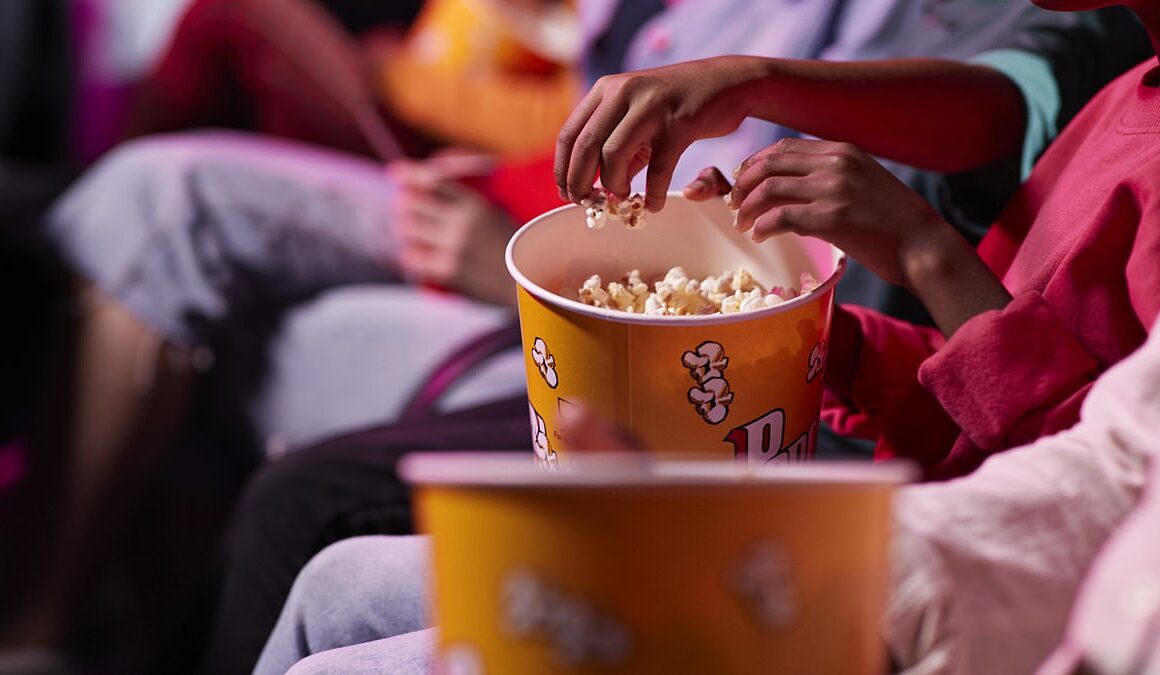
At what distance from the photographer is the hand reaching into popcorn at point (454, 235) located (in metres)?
1.26

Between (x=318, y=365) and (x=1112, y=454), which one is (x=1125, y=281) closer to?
(x=1112, y=454)

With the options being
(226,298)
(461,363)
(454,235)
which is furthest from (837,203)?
(226,298)

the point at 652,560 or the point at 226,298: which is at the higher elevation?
the point at 652,560

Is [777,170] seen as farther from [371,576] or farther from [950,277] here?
[371,576]

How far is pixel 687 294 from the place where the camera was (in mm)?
616

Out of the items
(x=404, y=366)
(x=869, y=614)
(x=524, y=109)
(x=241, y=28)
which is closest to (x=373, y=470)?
(x=404, y=366)

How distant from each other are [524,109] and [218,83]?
44 cm

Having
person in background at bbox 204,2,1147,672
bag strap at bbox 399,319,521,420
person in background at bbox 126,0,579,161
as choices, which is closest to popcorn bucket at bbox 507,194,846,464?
person in background at bbox 204,2,1147,672

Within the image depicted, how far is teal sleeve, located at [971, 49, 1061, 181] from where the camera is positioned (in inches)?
29.4

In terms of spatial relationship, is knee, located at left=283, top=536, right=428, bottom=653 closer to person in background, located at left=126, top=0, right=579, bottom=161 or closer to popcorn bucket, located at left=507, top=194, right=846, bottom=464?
popcorn bucket, located at left=507, top=194, right=846, bottom=464

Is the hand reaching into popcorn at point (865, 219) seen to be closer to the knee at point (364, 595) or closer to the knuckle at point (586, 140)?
the knuckle at point (586, 140)

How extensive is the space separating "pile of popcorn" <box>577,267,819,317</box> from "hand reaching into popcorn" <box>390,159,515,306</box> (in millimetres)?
615

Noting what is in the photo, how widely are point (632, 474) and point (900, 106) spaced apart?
0.45m

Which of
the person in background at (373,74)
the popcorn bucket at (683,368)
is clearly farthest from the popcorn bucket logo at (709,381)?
the person in background at (373,74)
